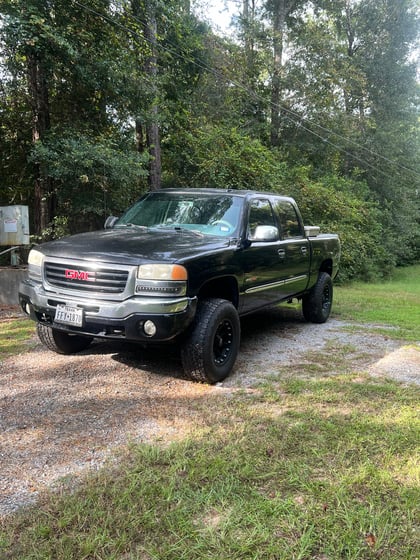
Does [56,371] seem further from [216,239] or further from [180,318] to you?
[216,239]

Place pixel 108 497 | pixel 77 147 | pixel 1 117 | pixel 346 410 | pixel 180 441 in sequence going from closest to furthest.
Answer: pixel 108 497
pixel 180 441
pixel 346 410
pixel 77 147
pixel 1 117

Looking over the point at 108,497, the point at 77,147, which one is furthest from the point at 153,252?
the point at 77,147

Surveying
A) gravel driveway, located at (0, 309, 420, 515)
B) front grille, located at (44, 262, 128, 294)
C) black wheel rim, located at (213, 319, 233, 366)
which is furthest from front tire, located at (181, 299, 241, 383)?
front grille, located at (44, 262, 128, 294)

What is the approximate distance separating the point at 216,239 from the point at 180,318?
110 centimetres

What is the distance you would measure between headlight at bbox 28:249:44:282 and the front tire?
1.54 m

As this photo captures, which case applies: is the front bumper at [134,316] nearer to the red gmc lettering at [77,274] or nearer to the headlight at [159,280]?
the headlight at [159,280]

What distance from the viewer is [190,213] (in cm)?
477

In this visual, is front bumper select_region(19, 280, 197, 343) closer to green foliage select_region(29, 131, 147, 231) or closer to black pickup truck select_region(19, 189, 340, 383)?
black pickup truck select_region(19, 189, 340, 383)

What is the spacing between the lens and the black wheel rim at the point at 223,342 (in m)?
4.00

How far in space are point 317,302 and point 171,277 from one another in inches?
147

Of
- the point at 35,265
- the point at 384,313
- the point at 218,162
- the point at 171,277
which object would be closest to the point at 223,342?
the point at 171,277

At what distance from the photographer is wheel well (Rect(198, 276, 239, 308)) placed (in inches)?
162

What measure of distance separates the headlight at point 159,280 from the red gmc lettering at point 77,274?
1.60ft

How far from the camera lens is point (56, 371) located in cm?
416
